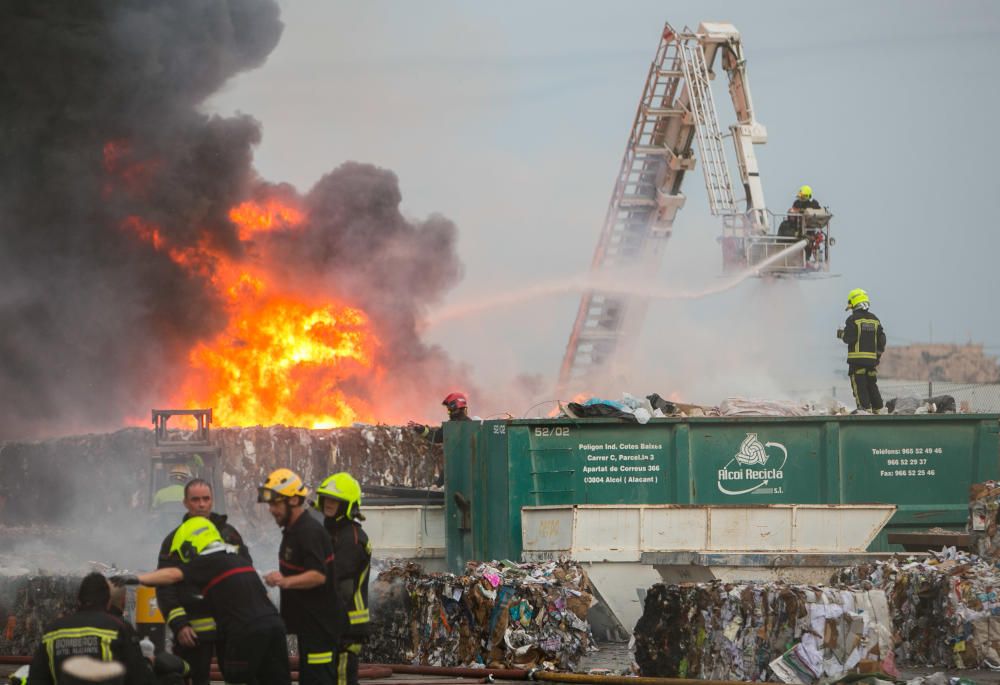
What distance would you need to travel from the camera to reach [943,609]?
40.1ft

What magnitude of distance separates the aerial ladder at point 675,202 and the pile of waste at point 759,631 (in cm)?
1407

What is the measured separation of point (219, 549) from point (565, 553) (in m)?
6.55

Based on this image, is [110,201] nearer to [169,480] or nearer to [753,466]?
[169,480]

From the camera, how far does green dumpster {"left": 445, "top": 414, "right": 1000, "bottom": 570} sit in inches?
609

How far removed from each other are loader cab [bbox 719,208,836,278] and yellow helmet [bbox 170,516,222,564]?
1757 centimetres

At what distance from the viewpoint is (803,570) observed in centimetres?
1366

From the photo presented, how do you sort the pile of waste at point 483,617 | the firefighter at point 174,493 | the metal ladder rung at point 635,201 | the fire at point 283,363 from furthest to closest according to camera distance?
the metal ladder rung at point 635,201 < the fire at point 283,363 < the firefighter at point 174,493 < the pile of waste at point 483,617

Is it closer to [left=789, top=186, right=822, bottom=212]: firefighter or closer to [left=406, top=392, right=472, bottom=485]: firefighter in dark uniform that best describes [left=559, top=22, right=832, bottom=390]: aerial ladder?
[left=789, top=186, right=822, bottom=212]: firefighter

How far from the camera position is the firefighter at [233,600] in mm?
8305

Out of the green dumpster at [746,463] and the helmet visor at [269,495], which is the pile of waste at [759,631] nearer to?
the green dumpster at [746,463]

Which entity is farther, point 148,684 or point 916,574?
point 916,574

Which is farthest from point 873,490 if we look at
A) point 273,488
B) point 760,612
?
point 273,488

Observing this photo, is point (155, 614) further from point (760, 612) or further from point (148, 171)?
point (148, 171)

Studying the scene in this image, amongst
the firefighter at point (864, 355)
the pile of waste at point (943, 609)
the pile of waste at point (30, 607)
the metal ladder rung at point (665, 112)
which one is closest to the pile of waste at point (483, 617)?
the pile of waste at point (943, 609)
